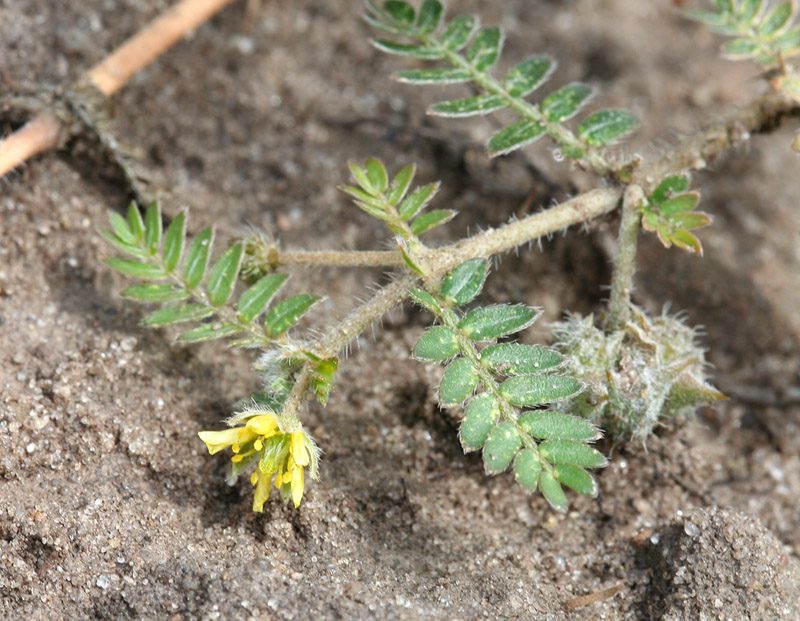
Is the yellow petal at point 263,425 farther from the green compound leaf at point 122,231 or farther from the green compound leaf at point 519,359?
the green compound leaf at point 122,231

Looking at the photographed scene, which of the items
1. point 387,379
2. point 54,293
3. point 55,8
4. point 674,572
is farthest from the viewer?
point 55,8

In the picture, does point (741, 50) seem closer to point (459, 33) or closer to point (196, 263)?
point (459, 33)

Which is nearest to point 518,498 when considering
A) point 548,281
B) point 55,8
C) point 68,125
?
point 548,281

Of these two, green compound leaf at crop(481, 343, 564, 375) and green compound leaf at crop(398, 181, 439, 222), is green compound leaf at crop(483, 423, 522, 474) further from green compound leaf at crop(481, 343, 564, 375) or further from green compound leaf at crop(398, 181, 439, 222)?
green compound leaf at crop(398, 181, 439, 222)

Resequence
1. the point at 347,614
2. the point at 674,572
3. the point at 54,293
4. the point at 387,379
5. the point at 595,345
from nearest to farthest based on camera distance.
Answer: the point at 347,614 → the point at 674,572 → the point at 595,345 → the point at 54,293 → the point at 387,379

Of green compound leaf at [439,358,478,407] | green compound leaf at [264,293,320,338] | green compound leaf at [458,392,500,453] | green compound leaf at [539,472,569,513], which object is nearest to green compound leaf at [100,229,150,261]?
green compound leaf at [264,293,320,338]

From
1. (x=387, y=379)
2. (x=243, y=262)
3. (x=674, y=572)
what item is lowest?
(x=387, y=379)

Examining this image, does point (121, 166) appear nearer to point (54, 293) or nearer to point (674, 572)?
point (54, 293)
